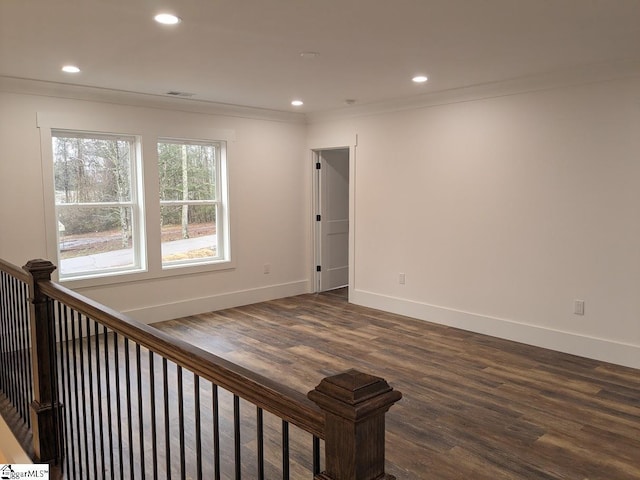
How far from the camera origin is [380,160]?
583 centimetres

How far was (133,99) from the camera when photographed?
16.7 feet

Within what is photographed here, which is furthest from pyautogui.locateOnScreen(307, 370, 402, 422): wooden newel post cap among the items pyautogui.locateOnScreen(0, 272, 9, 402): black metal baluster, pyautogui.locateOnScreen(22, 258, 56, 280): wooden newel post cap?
pyautogui.locateOnScreen(0, 272, 9, 402): black metal baluster

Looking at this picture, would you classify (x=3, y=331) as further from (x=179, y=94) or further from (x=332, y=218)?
(x=332, y=218)

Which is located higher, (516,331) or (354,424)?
(354,424)

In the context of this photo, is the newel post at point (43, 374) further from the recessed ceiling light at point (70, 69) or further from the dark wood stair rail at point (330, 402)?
the recessed ceiling light at point (70, 69)

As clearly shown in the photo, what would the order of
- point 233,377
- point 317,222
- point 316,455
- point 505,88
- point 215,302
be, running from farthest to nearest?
point 317,222, point 215,302, point 505,88, point 233,377, point 316,455

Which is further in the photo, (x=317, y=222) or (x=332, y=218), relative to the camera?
(x=332, y=218)

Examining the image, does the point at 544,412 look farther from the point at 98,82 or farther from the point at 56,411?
the point at 98,82

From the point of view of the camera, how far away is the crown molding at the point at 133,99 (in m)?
4.45

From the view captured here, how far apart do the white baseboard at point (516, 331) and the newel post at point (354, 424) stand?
3.93 metres

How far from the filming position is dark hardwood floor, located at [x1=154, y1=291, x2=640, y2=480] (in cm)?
267

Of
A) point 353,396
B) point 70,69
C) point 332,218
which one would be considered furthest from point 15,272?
point 332,218

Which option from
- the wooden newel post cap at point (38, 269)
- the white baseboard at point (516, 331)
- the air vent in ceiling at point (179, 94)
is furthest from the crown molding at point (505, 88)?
the wooden newel post cap at point (38, 269)

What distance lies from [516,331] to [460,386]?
139 centimetres
